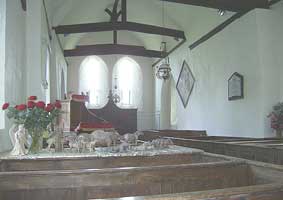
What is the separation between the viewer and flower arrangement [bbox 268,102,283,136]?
6.01 m

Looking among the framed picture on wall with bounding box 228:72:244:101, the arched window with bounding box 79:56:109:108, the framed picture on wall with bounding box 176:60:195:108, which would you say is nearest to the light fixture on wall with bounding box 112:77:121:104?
the arched window with bounding box 79:56:109:108

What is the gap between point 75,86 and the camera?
13.5 meters

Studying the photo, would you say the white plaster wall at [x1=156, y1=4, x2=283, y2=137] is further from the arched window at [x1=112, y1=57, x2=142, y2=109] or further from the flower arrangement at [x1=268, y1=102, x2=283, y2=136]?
the arched window at [x1=112, y1=57, x2=142, y2=109]

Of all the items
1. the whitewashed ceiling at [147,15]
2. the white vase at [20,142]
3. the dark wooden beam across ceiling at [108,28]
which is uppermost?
the whitewashed ceiling at [147,15]

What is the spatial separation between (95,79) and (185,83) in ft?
15.3

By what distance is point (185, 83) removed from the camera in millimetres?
10562

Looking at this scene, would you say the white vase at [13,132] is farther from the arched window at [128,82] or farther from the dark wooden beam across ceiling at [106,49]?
the arched window at [128,82]

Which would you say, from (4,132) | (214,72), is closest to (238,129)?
(214,72)

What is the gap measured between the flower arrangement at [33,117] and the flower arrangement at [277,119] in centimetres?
459

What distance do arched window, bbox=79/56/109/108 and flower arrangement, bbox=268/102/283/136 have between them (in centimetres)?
845

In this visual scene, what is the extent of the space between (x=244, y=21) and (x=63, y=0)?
4.64 m

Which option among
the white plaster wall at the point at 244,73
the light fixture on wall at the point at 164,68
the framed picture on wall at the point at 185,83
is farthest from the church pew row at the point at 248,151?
the framed picture on wall at the point at 185,83

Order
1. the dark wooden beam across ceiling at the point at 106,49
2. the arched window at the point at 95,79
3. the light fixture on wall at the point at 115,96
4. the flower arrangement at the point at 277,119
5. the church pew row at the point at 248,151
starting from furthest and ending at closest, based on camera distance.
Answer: the arched window at the point at 95,79 < the light fixture on wall at the point at 115,96 < the dark wooden beam across ceiling at the point at 106,49 < the flower arrangement at the point at 277,119 < the church pew row at the point at 248,151

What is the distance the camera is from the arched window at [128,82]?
13.9 meters
